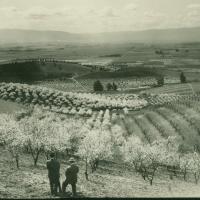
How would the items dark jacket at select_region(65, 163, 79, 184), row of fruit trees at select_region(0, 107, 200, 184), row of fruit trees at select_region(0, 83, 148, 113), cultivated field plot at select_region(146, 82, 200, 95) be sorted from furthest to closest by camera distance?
cultivated field plot at select_region(146, 82, 200, 95) < row of fruit trees at select_region(0, 83, 148, 113) < row of fruit trees at select_region(0, 107, 200, 184) < dark jacket at select_region(65, 163, 79, 184)

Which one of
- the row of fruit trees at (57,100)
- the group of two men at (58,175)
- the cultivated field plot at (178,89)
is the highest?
the group of two men at (58,175)

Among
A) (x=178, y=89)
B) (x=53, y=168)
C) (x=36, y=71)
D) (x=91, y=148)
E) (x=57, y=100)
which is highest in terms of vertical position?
(x=53, y=168)

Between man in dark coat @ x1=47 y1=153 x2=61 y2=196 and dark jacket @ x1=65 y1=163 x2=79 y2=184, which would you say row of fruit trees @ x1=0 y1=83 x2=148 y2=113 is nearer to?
man in dark coat @ x1=47 y1=153 x2=61 y2=196

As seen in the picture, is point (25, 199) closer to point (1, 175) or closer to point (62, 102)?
point (1, 175)

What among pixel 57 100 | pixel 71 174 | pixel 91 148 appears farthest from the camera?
pixel 57 100

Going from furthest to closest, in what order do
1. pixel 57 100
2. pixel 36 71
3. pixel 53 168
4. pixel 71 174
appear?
pixel 36 71
pixel 57 100
pixel 53 168
pixel 71 174

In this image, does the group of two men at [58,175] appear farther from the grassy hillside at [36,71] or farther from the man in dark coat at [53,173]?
the grassy hillside at [36,71]

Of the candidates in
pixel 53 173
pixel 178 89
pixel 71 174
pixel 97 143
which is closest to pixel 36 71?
pixel 178 89

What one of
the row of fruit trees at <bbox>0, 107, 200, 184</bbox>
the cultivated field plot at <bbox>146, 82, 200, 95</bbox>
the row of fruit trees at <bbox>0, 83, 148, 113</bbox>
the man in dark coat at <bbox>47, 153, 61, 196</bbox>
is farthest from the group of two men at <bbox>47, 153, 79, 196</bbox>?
the cultivated field plot at <bbox>146, 82, 200, 95</bbox>

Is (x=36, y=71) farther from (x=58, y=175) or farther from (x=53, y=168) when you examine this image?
(x=58, y=175)

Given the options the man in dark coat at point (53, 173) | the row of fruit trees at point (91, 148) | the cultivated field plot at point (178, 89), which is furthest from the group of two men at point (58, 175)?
the cultivated field plot at point (178, 89)

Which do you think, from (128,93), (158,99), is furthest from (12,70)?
(158,99)
